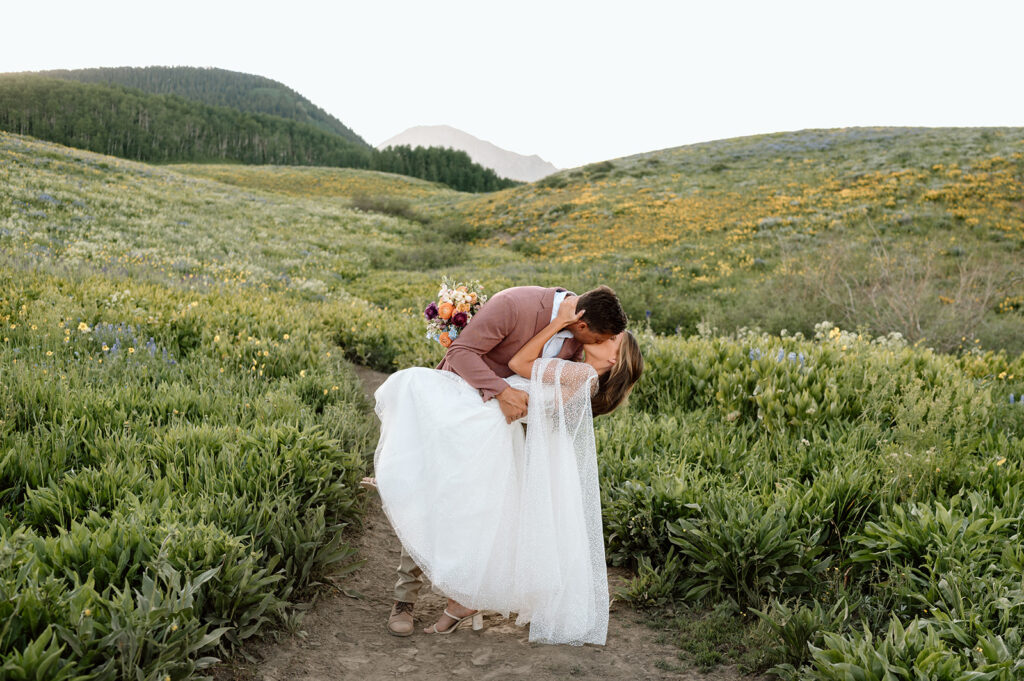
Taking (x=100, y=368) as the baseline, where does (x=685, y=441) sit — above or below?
below

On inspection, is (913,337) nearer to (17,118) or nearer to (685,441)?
(685,441)

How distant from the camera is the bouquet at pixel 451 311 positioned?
164 inches

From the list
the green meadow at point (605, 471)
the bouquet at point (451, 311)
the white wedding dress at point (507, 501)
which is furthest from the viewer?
the bouquet at point (451, 311)

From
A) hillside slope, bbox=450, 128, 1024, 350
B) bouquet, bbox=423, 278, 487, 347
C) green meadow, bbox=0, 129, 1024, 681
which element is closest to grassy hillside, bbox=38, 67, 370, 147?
hillside slope, bbox=450, 128, 1024, 350

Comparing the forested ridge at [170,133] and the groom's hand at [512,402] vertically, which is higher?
the forested ridge at [170,133]

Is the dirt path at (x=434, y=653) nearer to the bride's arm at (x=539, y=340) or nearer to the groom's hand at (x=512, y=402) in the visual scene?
the groom's hand at (x=512, y=402)

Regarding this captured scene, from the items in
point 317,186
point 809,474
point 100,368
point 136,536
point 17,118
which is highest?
point 17,118

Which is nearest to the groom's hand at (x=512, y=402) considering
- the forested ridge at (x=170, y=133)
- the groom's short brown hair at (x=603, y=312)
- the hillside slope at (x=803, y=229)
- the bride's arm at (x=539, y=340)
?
the bride's arm at (x=539, y=340)

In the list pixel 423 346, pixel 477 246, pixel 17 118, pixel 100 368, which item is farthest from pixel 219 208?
pixel 17 118

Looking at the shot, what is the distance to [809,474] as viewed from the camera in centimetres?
512

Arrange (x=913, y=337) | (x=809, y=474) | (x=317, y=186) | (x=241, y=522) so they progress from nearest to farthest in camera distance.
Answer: (x=241, y=522)
(x=809, y=474)
(x=913, y=337)
(x=317, y=186)

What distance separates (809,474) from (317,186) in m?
53.9

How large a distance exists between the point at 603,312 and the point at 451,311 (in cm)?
114

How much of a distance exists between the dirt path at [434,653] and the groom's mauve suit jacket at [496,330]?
1.50 m
